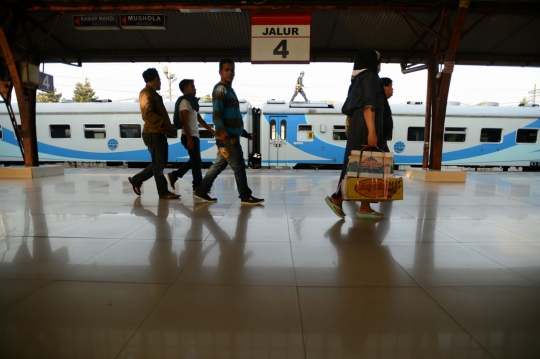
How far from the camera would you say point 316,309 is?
185cm

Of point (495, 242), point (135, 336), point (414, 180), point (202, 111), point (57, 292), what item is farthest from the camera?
point (202, 111)

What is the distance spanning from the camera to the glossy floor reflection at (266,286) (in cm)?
156

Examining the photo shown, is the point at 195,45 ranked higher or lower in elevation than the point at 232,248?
higher

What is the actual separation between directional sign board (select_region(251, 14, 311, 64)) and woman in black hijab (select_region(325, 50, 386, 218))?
12.3 feet

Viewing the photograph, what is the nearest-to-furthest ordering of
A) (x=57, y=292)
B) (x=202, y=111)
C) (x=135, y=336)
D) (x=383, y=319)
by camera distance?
1. (x=135, y=336)
2. (x=383, y=319)
3. (x=57, y=292)
4. (x=202, y=111)

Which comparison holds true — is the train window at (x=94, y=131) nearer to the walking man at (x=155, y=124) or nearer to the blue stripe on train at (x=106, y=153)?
the blue stripe on train at (x=106, y=153)

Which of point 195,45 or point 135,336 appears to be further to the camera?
point 195,45

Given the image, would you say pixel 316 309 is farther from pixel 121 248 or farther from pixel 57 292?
pixel 121 248

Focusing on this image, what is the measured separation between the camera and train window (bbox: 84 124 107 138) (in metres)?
14.2

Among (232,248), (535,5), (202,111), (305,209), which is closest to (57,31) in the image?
(202,111)

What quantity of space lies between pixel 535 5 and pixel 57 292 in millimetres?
9856

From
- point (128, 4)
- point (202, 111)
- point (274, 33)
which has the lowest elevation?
point (202, 111)

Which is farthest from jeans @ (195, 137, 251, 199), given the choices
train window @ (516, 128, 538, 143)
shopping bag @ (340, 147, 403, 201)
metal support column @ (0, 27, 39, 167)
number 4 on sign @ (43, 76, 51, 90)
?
train window @ (516, 128, 538, 143)

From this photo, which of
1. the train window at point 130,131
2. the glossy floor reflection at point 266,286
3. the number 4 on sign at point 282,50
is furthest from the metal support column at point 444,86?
the train window at point 130,131
